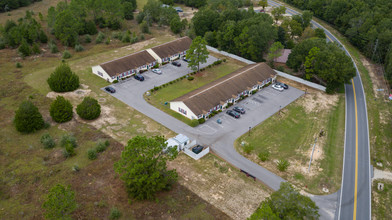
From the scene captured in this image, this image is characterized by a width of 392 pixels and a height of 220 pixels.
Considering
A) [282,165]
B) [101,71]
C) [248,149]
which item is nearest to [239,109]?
[248,149]

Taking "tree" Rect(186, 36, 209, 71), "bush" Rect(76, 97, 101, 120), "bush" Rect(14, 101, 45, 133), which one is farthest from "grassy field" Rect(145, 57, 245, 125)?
"bush" Rect(14, 101, 45, 133)

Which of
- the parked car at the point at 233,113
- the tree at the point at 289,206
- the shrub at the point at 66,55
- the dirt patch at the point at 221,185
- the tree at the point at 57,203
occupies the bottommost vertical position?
the shrub at the point at 66,55

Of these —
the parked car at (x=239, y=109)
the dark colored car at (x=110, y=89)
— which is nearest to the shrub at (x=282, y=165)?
the parked car at (x=239, y=109)

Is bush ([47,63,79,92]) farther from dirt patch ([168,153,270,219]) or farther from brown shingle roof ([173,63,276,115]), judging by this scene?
dirt patch ([168,153,270,219])

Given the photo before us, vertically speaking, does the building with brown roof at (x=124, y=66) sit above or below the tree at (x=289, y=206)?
below

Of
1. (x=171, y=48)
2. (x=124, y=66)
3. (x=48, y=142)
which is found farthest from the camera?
(x=171, y=48)

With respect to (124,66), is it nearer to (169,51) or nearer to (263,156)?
(169,51)

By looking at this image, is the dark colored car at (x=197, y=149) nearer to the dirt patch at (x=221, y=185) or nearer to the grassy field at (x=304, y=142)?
the dirt patch at (x=221, y=185)

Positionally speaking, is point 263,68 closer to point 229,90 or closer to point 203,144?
point 229,90
